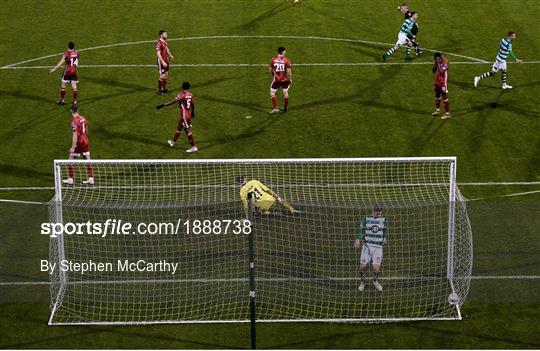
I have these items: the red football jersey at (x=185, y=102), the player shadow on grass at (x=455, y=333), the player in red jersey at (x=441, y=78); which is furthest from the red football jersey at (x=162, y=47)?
the player shadow on grass at (x=455, y=333)

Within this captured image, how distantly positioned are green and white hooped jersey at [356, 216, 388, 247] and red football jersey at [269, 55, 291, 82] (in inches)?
372

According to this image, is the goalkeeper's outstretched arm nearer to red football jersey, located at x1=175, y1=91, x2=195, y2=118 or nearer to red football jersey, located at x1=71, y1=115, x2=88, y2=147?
red football jersey, located at x1=175, y1=91, x2=195, y2=118

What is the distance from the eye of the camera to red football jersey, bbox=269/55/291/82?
31.3 metres

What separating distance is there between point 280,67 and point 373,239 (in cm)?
977

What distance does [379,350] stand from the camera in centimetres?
2111

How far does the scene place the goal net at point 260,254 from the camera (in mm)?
Result: 22609

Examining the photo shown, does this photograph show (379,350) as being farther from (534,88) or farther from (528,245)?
(534,88)

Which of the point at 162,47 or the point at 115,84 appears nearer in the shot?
the point at 162,47

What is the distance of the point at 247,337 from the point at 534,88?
52.5ft

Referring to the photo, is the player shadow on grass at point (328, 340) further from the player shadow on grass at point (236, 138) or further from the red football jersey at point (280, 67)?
the red football jersey at point (280, 67)

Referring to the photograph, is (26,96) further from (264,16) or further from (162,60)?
(264,16)

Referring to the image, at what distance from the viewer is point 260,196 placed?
2522 cm

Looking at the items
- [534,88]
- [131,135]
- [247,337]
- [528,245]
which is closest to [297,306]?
[247,337]

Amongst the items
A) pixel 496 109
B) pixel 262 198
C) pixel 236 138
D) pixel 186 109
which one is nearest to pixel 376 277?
pixel 262 198
